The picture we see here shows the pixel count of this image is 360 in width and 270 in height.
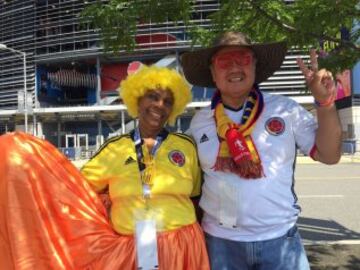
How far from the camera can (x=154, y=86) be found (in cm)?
288

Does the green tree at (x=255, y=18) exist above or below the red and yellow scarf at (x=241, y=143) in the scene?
above

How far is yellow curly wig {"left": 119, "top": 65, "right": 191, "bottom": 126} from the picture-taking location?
2883mm

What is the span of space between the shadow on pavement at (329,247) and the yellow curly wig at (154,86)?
3.49 m

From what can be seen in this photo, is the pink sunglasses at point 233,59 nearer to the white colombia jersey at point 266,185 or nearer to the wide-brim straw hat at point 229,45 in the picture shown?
the wide-brim straw hat at point 229,45

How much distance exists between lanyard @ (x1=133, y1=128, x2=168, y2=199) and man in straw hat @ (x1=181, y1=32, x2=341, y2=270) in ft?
0.74

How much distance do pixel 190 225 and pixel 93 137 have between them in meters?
49.2

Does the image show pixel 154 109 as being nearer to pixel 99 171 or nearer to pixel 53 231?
pixel 99 171

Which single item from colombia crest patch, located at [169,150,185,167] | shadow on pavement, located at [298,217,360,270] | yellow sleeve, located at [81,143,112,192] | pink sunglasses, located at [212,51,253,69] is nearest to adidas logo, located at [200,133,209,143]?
colombia crest patch, located at [169,150,185,167]

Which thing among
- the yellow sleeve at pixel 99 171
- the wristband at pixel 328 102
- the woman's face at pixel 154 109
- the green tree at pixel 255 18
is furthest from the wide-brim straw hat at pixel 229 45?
the green tree at pixel 255 18

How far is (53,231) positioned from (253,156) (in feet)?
3.34

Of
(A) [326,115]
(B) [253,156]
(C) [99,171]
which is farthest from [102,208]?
(A) [326,115]

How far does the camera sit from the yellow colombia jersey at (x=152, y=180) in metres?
2.68

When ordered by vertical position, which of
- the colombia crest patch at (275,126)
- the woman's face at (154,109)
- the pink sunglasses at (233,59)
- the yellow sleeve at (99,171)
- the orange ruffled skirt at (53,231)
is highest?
the pink sunglasses at (233,59)

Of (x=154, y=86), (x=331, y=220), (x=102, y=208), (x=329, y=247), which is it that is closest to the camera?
(x=102, y=208)
